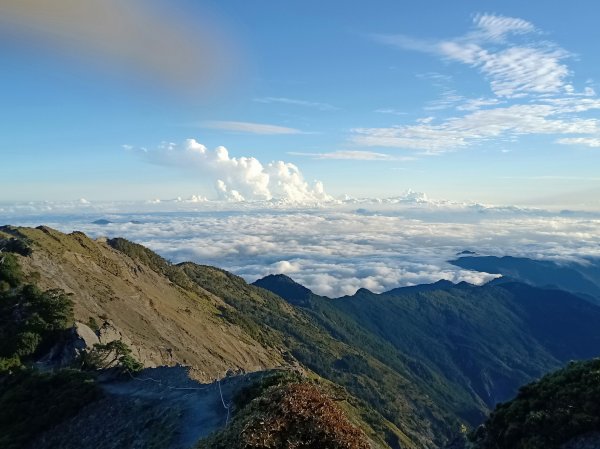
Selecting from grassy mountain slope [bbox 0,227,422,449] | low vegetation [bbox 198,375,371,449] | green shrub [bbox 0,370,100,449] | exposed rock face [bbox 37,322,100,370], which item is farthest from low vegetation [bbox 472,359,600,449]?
exposed rock face [bbox 37,322,100,370]

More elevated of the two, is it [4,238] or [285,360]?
[4,238]

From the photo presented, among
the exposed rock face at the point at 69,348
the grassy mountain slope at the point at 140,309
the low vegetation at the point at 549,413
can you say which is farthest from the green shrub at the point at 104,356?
the low vegetation at the point at 549,413

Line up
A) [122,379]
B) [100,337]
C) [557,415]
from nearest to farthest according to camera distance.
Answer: [557,415], [122,379], [100,337]

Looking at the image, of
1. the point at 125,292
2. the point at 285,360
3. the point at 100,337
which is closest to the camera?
the point at 100,337

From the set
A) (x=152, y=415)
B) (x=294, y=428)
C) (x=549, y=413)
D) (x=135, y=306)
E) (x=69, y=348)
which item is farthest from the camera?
(x=135, y=306)

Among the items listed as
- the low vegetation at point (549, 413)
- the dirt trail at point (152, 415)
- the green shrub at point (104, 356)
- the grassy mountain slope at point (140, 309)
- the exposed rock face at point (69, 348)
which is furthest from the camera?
the grassy mountain slope at point (140, 309)

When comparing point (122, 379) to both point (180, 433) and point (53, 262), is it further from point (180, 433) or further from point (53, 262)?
point (53, 262)

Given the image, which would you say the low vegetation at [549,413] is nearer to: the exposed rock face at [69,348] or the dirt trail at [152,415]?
the dirt trail at [152,415]

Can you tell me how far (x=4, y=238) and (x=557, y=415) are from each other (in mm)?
102228

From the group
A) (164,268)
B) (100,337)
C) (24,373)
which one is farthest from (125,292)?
(164,268)

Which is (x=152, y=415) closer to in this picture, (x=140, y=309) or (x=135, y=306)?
(x=135, y=306)

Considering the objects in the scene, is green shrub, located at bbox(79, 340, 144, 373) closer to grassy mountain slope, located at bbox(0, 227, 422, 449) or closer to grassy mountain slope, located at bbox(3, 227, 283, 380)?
grassy mountain slope, located at bbox(3, 227, 283, 380)

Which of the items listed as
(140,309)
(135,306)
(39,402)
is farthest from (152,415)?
(140,309)

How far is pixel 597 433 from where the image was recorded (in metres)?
18.6
